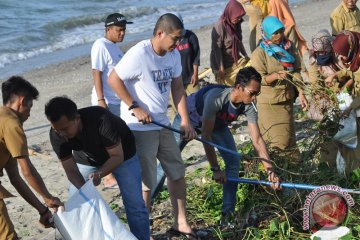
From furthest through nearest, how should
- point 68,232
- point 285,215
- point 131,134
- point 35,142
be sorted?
1. point 35,142
2. point 285,215
3. point 131,134
4. point 68,232

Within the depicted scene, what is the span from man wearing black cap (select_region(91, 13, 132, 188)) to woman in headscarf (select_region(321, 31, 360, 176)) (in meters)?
2.00

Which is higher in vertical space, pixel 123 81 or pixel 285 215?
pixel 123 81

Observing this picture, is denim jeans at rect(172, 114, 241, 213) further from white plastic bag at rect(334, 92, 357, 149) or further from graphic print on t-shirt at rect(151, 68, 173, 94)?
white plastic bag at rect(334, 92, 357, 149)

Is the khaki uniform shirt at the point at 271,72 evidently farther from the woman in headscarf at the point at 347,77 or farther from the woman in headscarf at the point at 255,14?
the woman in headscarf at the point at 255,14

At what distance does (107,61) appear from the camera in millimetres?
6887

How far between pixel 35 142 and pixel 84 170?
390cm

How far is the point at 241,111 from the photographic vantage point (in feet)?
18.3

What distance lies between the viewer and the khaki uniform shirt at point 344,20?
29.1 ft

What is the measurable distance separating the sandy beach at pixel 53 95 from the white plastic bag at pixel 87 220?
127 cm

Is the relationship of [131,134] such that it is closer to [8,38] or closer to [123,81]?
[123,81]

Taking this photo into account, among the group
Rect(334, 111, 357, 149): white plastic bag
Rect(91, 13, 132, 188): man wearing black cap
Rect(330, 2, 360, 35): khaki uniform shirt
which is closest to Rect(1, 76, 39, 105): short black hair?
Rect(91, 13, 132, 188): man wearing black cap

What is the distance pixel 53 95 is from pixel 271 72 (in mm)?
5757

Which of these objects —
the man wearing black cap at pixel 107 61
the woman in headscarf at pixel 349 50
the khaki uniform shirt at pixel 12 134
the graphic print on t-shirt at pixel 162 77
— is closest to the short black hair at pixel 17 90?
the khaki uniform shirt at pixel 12 134

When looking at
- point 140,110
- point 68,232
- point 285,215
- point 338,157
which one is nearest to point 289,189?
point 285,215
